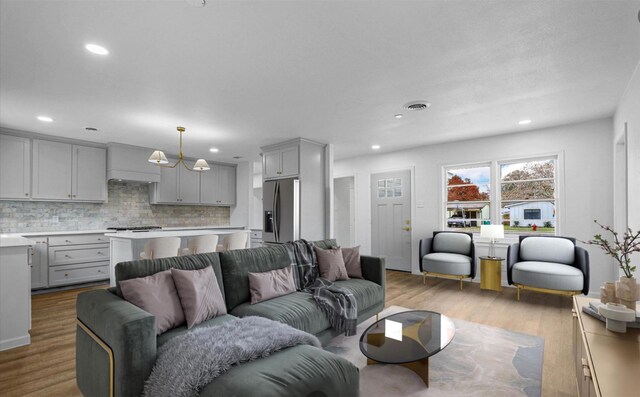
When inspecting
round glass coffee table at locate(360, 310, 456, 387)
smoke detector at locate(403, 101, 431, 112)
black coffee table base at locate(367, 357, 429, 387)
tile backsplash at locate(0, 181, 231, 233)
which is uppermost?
smoke detector at locate(403, 101, 431, 112)

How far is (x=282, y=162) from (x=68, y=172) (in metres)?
3.58

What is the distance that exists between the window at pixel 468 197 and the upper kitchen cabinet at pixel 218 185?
194 inches

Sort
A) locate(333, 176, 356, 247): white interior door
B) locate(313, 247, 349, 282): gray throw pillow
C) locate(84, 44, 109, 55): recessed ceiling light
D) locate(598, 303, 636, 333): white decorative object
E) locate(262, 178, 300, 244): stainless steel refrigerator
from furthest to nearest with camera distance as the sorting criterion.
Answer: locate(333, 176, 356, 247): white interior door < locate(262, 178, 300, 244): stainless steel refrigerator < locate(313, 247, 349, 282): gray throw pillow < locate(84, 44, 109, 55): recessed ceiling light < locate(598, 303, 636, 333): white decorative object

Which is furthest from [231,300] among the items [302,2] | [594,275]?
[594,275]

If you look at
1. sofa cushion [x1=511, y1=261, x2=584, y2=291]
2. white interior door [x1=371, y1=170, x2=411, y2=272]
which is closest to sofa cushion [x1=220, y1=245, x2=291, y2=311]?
sofa cushion [x1=511, y1=261, x2=584, y2=291]

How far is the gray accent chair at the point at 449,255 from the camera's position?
472cm

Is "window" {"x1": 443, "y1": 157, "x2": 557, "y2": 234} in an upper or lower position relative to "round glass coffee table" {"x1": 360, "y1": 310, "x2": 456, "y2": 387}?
upper

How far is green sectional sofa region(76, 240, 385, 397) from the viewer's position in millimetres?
1423

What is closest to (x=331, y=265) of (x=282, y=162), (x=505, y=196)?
(x=282, y=162)

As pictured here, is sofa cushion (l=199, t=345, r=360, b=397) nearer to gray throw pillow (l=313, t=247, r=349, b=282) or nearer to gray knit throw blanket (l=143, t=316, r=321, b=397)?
gray knit throw blanket (l=143, t=316, r=321, b=397)

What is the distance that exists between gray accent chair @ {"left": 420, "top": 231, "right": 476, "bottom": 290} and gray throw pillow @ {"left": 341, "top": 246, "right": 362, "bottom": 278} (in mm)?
1945

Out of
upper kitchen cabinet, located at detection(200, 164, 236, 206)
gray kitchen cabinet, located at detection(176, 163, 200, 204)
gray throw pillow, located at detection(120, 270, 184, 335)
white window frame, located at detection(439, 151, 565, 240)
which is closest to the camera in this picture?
gray throw pillow, located at detection(120, 270, 184, 335)

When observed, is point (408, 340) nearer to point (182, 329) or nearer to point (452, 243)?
point (182, 329)

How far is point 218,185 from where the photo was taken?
739 centimetres
